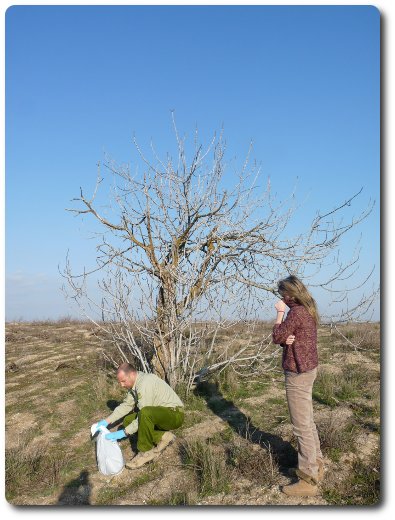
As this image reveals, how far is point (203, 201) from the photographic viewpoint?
6.04 m

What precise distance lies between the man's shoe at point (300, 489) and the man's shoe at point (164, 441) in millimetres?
1445

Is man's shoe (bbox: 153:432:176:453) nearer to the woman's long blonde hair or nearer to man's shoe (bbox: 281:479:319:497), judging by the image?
man's shoe (bbox: 281:479:319:497)

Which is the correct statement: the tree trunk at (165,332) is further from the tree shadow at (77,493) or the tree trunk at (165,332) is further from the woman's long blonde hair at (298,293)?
the woman's long blonde hair at (298,293)

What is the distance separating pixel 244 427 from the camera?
5512 millimetres

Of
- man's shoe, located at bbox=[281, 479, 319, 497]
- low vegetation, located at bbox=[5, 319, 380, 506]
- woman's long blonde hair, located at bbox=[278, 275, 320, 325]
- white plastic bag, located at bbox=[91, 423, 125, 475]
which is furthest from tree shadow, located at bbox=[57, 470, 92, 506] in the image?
woman's long blonde hair, located at bbox=[278, 275, 320, 325]

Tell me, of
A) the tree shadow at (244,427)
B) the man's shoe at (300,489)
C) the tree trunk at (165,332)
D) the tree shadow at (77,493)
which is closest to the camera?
the man's shoe at (300,489)

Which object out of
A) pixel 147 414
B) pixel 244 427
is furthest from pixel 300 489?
pixel 147 414

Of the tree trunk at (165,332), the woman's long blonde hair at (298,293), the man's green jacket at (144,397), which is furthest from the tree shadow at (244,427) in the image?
the woman's long blonde hair at (298,293)

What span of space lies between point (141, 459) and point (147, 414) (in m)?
0.42

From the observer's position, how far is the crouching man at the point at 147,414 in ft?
16.0

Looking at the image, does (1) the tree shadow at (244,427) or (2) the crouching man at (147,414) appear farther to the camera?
(2) the crouching man at (147,414)

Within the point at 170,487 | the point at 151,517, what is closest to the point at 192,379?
the point at 170,487

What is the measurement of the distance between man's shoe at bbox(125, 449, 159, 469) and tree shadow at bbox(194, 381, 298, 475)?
954 millimetres

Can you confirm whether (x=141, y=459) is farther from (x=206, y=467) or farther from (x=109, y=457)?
(x=206, y=467)
